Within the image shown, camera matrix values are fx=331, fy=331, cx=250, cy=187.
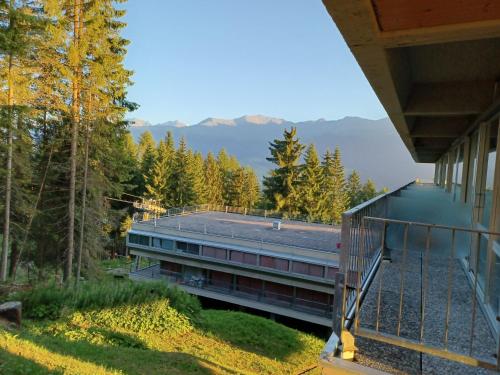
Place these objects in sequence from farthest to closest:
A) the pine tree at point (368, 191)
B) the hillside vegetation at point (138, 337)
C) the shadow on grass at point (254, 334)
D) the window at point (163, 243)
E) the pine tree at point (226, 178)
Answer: the pine tree at point (368, 191) < the pine tree at point (226, 178) < the window at point (163, 243) < the shadow on grass at point (254, 334) < the hillside vegetation at point (138, 337)

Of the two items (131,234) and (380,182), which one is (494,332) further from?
(380,182)

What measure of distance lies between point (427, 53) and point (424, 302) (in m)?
2.54

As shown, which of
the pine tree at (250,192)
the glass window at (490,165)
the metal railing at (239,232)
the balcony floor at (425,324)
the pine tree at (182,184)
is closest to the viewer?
the balcony floor at (425,324)

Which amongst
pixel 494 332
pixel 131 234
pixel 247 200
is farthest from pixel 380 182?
pixel 494 332

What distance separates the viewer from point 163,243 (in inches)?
728

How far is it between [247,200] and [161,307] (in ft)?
114

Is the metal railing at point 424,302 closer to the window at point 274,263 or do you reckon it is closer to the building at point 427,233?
the building at point 427,233

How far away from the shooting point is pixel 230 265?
54.4 feet

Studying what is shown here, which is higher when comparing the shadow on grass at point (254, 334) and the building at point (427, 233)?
the building at point (427, 233)

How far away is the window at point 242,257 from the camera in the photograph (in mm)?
16062

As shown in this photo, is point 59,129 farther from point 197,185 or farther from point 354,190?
point 354,190

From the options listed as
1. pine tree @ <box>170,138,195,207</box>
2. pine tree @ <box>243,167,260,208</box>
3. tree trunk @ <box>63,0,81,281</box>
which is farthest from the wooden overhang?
pine tree @ <box>243,167,260,208</box>

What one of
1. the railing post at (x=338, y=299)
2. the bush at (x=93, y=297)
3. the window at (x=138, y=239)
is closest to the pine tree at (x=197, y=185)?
the window at (x=138, y=239)

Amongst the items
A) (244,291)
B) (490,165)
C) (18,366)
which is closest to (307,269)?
(244,291)
